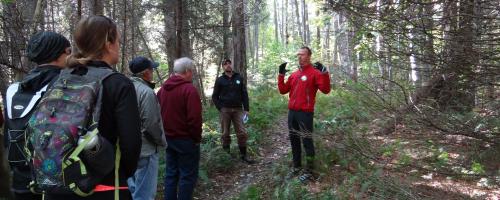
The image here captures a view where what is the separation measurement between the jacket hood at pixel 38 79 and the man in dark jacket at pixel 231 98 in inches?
214

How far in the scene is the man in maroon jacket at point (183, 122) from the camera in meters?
5.34

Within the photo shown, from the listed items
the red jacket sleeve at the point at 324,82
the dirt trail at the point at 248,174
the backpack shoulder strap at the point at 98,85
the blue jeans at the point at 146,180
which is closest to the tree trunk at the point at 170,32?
the dirt trail at the point at 248,174

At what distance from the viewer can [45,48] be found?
124 inches

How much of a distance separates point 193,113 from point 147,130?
3.24 feet

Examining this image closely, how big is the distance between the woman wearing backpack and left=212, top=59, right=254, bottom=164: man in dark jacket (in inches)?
233

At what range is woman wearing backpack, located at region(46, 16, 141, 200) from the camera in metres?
2.27

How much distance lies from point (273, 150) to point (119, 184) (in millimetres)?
7796

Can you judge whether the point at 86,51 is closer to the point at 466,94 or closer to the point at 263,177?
the point at 466,94

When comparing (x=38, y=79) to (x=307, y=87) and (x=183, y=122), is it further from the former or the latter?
(x=307, y=87)

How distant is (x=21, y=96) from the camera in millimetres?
2793

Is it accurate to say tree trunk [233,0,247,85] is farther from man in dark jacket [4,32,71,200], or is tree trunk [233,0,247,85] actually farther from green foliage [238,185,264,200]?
man in dark jacket [4,32,71,200]

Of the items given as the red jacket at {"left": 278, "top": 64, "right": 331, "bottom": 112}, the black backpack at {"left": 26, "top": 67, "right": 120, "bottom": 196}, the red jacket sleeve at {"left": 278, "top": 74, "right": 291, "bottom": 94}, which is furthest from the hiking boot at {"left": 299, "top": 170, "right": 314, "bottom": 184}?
the black backpack at {"left": 26, "top": 67, "right": 120, "bottom": 196}

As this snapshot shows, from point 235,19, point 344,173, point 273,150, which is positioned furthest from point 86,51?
point 235,19

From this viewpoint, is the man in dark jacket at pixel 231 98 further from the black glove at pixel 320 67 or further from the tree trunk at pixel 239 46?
the tree trunk at pixel 239 46
